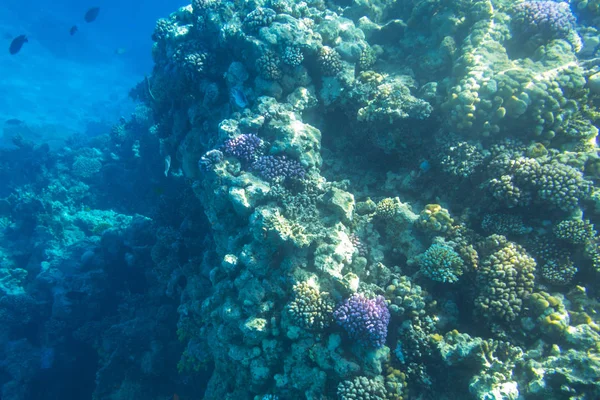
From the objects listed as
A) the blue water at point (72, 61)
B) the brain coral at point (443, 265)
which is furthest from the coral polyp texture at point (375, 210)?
the blue water at point (72, 61)

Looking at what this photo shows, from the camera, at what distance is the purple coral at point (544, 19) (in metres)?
6.36

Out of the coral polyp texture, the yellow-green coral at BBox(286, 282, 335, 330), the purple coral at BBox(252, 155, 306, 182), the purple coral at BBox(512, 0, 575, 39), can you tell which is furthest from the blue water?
the purple coral at BBox(512, 0, 575, 39)

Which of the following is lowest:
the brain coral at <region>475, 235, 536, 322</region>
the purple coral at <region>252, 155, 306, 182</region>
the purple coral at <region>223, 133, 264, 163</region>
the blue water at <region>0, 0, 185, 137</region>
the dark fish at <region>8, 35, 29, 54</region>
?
the brain coral at <region>475, 235, 536, 322</region>

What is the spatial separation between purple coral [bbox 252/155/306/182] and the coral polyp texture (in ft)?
0.15

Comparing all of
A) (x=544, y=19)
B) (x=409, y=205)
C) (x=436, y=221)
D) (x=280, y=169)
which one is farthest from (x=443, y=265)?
(x=544, y=19)

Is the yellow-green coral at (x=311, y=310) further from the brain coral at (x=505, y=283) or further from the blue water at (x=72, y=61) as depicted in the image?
the blue water at (x=72, y=61)

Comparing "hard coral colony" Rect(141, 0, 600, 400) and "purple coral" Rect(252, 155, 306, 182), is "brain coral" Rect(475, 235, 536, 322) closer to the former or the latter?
"hard coral colony" Rect(141, 0, 600, 400)

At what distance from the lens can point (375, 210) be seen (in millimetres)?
5930

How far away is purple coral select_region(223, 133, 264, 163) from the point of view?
20.4ft

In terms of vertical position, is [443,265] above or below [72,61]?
below

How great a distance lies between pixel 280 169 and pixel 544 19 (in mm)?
6479

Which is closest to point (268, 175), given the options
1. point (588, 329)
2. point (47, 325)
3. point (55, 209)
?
point (588, 329)

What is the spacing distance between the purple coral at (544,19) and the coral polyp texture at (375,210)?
39mm

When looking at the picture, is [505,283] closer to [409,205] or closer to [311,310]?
[409,205]
